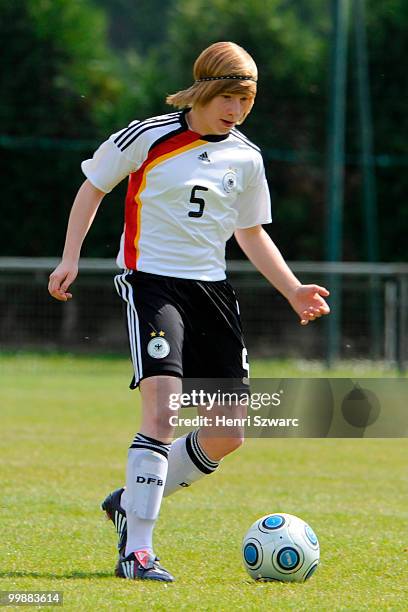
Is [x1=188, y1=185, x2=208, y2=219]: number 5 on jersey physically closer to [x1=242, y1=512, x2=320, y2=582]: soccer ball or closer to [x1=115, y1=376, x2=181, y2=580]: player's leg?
[x1=115, y1=376, x2=181, y2=580]: player's leg

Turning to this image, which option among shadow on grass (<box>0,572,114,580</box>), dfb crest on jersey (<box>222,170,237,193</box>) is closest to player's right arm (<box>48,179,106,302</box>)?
dfb crest on jersey (<box>222,170,237,193</box>)

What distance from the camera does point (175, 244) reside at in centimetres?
463

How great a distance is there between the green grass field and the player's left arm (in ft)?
3.35

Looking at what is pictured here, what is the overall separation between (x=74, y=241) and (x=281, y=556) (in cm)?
140

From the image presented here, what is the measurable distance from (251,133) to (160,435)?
16743 millimetres

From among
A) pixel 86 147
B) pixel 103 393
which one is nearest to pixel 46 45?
pixel 86 147

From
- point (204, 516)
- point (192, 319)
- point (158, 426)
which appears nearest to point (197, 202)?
point (192, 319)

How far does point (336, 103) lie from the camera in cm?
1767

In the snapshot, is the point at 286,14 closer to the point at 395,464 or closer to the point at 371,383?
the point at 371,383

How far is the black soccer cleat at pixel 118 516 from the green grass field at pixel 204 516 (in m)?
0.14

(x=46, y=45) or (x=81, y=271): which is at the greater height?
(x=46, y=45)

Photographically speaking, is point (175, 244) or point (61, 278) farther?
point (175, 244)

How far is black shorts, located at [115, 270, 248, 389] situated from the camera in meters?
4.51

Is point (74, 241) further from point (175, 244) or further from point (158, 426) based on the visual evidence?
point (158, 426)
